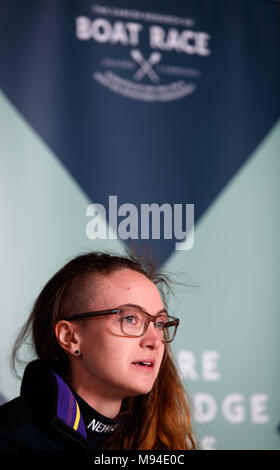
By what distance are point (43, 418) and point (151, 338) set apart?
0.89 feet

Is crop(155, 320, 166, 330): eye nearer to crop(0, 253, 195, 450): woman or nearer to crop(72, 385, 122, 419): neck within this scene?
crop(0, 253, 195, 450): woman

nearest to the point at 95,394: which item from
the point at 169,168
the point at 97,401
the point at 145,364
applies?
the point at 97,401

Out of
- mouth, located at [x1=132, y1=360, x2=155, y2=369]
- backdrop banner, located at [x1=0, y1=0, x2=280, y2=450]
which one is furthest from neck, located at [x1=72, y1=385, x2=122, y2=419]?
backdrop banner, located at [x1=0, y1=0, x2=280, y2=450]

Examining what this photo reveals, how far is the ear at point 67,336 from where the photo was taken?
122 centimetres

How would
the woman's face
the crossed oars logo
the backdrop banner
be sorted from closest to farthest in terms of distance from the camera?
the woman's face < the backdrop banner < the crossed oars logo

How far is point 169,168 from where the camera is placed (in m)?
2.40

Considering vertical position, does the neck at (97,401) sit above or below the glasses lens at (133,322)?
below

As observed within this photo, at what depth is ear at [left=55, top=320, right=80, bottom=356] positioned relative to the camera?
4.02 feet

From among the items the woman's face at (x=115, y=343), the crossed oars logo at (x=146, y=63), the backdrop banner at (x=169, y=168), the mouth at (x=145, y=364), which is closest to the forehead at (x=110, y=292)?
the woman's face at (x=115, y=343)

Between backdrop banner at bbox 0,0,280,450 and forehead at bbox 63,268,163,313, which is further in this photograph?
backdrop banner at bbox 0,0,280,450

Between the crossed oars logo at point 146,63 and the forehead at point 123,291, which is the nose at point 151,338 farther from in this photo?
the crossed oars logo at point 146,63

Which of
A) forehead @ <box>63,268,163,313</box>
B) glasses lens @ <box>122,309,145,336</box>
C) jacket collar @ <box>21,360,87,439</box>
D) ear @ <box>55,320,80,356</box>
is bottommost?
jacket collar @ <box>21,360,87,439</box>

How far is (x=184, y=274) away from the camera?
2.34m

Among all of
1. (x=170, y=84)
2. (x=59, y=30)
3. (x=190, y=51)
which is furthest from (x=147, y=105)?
(x=59, y=30)
